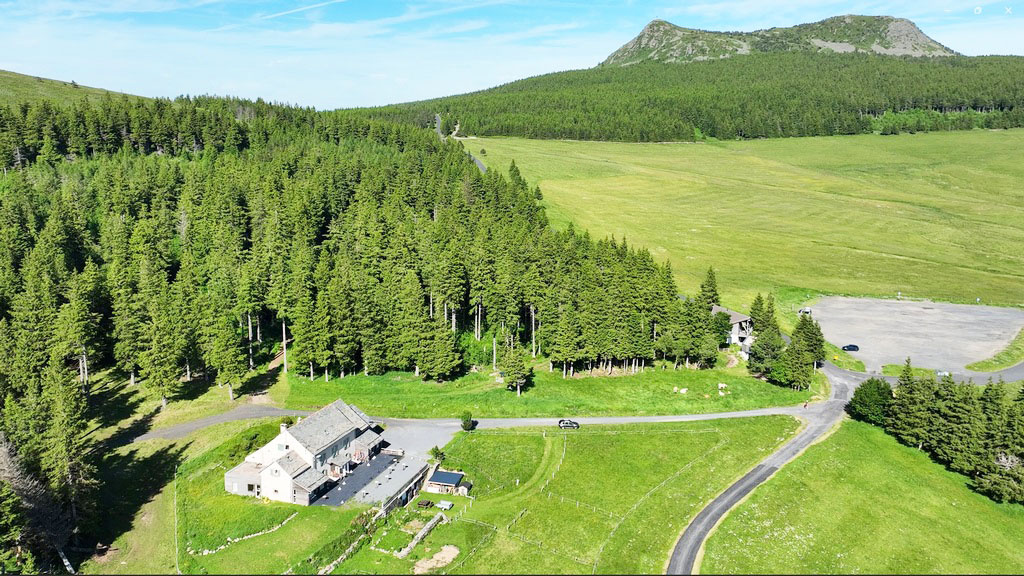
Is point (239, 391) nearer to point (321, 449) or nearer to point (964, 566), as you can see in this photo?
point (321, 449)

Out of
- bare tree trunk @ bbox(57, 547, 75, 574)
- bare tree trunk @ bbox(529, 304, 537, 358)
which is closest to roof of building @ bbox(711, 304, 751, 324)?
bare tree trunk @ bbox(529, 304, 537, 358)

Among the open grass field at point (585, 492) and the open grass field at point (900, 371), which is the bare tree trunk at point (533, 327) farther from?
the open grass field at point (900, 371)

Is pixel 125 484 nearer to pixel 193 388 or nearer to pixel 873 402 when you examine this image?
pixel 193 388

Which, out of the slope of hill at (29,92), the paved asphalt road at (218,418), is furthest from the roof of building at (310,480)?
the slope of hill at (29,92)

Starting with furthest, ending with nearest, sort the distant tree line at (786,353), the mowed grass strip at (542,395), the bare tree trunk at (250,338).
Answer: the bare tree trunk at (250,338), the distant tree line at (786,353), the mowed grass strip at (542,395)

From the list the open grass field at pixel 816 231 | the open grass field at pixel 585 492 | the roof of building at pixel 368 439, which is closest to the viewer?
the open grass field at pixel 585 492

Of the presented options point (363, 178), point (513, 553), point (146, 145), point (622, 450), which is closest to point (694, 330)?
point (622, 450)

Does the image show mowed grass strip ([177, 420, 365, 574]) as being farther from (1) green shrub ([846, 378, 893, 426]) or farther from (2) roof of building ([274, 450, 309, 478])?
(1) green shrub ([846, 378, 893, 426])
